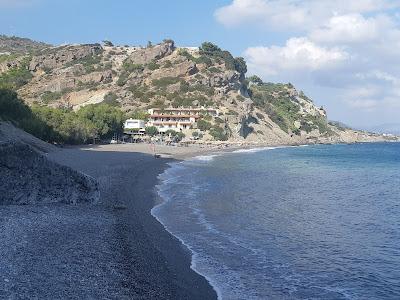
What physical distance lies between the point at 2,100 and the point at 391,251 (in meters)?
62.1

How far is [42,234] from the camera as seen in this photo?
17656 mm

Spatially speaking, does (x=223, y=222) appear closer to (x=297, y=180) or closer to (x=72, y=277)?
(x=72, y=277)

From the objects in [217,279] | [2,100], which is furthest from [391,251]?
[2,100]

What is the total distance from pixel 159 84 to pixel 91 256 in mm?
142588

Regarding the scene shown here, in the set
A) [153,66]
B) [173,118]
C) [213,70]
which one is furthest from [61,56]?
[173,118]

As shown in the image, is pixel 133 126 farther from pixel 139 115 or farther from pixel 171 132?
pixel 171 132

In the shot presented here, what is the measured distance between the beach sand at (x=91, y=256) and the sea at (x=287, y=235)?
121 centimetres

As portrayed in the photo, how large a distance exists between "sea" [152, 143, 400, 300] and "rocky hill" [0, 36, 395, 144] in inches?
3570

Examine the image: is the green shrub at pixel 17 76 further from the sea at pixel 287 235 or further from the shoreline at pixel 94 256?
the shoreline at pixel 94 256

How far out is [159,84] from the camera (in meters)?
156

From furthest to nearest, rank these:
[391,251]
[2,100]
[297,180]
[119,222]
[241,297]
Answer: [2,100]
[297,180]
[119,222]
[391,251]
[241,297]

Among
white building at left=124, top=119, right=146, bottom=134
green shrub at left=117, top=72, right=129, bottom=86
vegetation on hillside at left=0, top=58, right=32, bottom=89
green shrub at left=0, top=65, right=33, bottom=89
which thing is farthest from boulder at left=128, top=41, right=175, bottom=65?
white building at left=124, top=119, right=146, bottom=134

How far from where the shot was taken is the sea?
55.5ft

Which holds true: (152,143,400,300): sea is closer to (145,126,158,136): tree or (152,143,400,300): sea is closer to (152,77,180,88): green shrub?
(145,126,158,136): tree
